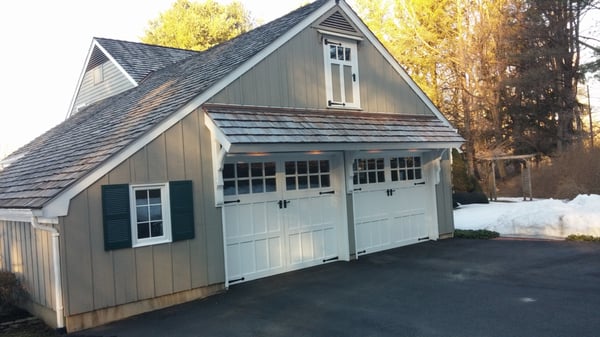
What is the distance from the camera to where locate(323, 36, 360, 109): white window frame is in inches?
396

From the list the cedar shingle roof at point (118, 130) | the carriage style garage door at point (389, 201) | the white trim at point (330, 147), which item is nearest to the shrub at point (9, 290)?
the cedar shingle roof at point (118, 130)

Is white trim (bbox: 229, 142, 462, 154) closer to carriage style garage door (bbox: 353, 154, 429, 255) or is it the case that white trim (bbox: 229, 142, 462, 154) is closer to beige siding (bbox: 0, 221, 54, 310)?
carriage style garage door (bbox: 353, 154, 429, 255)

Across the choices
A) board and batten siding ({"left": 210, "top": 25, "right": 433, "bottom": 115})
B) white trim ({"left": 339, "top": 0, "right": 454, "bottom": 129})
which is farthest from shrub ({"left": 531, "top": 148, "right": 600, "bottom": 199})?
board and batten siding ({"left": 210, "top": 25, "right": 433, "bottom": 115})

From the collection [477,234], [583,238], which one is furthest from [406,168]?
[583,238]

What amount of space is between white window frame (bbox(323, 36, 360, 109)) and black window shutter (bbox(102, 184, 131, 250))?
15.7ft

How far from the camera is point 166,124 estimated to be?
24.4ft

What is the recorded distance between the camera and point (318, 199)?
32.4ft

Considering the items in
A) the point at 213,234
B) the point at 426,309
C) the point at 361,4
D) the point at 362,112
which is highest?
the point at 361,4

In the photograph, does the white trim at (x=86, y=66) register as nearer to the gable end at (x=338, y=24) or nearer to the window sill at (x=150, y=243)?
the gable end at (x=338, y=24)

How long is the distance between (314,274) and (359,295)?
1.68 metres

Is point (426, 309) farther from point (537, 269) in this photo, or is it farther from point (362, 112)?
point (362, 112)

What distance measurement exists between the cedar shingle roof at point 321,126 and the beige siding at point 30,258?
10.3ft

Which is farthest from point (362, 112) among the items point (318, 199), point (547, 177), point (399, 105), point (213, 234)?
point (547, 177)

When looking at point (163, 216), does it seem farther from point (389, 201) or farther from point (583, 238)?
point (583, 238)
